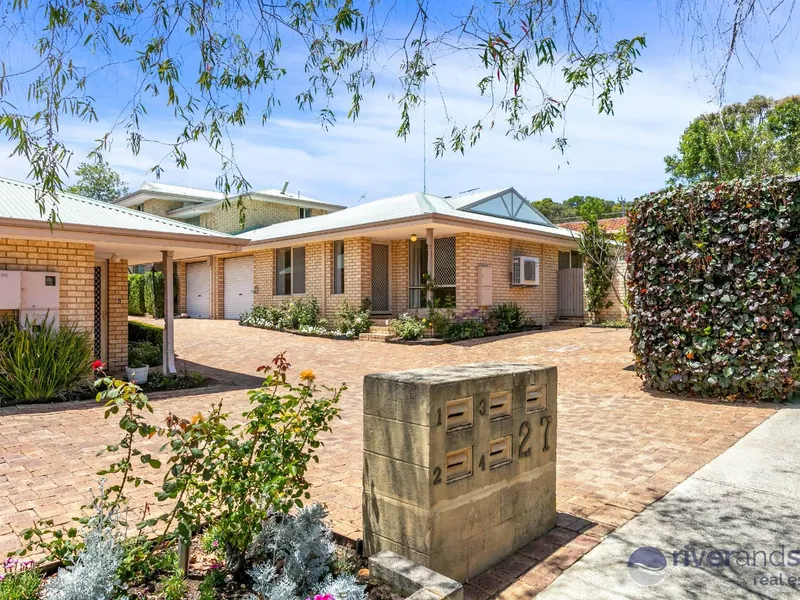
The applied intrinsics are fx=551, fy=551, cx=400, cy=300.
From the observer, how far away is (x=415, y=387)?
2.75m

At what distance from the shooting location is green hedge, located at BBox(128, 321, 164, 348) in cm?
1313

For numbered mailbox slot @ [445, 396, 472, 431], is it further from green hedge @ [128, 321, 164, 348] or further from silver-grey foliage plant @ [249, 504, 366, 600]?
green hedge @ [128, 321, 164, 348]

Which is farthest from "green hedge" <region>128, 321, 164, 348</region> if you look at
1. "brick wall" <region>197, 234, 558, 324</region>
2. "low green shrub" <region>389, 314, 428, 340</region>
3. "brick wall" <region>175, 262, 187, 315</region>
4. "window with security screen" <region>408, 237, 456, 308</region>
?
"brick wall" <region>175, 262, 187, 315</region>

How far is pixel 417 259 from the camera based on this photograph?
17672 millimetres

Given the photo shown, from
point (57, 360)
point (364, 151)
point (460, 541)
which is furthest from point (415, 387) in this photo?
point (57, 360)

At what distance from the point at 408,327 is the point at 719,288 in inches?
341

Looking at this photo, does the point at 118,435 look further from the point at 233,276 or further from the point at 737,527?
the point at 233,276

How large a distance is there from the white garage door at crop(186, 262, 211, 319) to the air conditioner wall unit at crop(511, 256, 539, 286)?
13.4 metres

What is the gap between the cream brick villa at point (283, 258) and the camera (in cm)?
871

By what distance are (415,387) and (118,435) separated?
15.8 ft

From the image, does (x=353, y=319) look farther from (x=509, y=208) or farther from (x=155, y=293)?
(x=155, y=293)

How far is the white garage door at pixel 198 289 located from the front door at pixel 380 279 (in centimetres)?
936

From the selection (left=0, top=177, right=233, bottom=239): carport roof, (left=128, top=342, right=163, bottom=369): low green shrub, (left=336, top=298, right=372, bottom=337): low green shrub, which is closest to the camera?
(left=0, top=177, right=233, bottom=239): carport roof

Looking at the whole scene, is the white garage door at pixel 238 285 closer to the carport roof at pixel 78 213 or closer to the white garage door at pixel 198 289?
the white garage door at pixel 198 289
